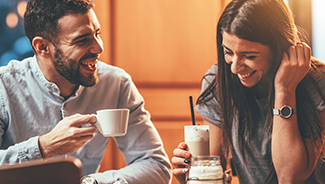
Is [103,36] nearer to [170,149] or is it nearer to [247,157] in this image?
[170,149]

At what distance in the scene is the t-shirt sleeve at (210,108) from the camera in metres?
1.29

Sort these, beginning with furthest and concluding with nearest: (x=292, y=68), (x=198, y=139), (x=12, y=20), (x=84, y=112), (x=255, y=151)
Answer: (x=12, y=20)
(x=84, y=112)
(x=255, y=151)
(x=292, y=68)
(x=198, y=139)

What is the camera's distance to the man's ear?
1332 mm

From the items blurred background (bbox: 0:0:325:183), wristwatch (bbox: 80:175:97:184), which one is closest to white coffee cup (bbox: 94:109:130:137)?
wristwatch (bbox: 80:175:97:184)

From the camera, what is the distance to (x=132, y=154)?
1.31 meters

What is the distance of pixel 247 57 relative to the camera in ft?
3.56

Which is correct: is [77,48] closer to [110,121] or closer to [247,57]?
[110,121]

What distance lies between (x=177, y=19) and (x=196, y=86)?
534mm

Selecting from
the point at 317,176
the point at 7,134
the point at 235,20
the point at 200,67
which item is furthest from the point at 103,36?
the point at 317,176

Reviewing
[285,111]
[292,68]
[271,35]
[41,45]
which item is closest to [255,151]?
[285,111]

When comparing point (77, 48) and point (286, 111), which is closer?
Result: point (286, 111)

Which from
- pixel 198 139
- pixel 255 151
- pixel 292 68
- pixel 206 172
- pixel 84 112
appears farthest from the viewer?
pixel 84 112

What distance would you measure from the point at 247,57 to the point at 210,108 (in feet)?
1.06

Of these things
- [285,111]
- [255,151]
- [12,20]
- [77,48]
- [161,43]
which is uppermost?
[12,20]
